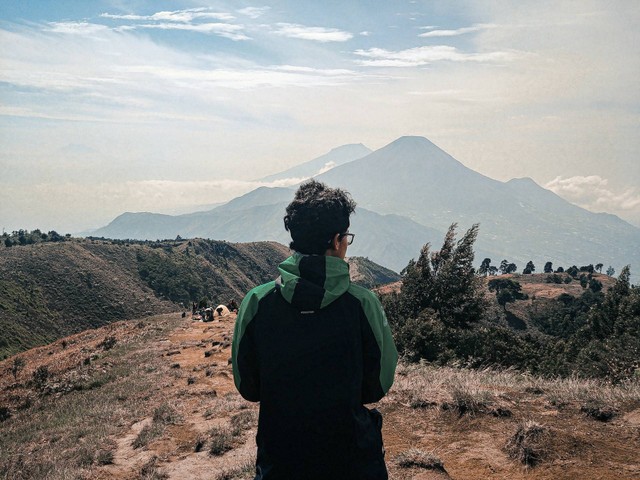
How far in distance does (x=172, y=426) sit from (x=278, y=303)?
823cm

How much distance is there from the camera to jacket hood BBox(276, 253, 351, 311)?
110 inches

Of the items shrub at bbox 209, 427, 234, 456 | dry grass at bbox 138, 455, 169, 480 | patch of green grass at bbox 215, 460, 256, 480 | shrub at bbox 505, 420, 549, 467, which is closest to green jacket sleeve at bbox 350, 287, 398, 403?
shrub at bbox 505, 420, 549, 467

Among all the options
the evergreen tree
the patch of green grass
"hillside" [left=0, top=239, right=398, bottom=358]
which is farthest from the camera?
"hillside" [left=0, top=239, right=398, bottom=358]

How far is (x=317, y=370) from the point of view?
8.98 feet

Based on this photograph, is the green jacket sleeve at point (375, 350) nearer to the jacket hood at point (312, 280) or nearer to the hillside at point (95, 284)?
the jacket hood at point (312, 280)

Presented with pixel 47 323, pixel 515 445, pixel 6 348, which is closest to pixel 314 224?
pixel 515 445

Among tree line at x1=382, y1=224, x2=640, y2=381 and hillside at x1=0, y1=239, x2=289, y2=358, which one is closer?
tree line at x1=382, y1=224, x2=640, y2=381

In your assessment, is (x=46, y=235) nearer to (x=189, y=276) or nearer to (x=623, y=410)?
(x=189, y=276)

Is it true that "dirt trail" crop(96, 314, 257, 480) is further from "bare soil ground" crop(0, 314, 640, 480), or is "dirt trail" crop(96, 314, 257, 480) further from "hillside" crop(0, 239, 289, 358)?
"hillside" crop(0, 239, 289, 358)

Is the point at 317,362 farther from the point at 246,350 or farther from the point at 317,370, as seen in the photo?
the point at 246,350

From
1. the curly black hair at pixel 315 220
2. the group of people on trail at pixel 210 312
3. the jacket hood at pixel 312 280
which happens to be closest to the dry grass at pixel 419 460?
the jacket hood at pixel 312 280

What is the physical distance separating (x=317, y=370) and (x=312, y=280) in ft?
1.87

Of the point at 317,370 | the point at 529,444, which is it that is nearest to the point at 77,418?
the point at 529,444

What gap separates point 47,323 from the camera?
223ft
